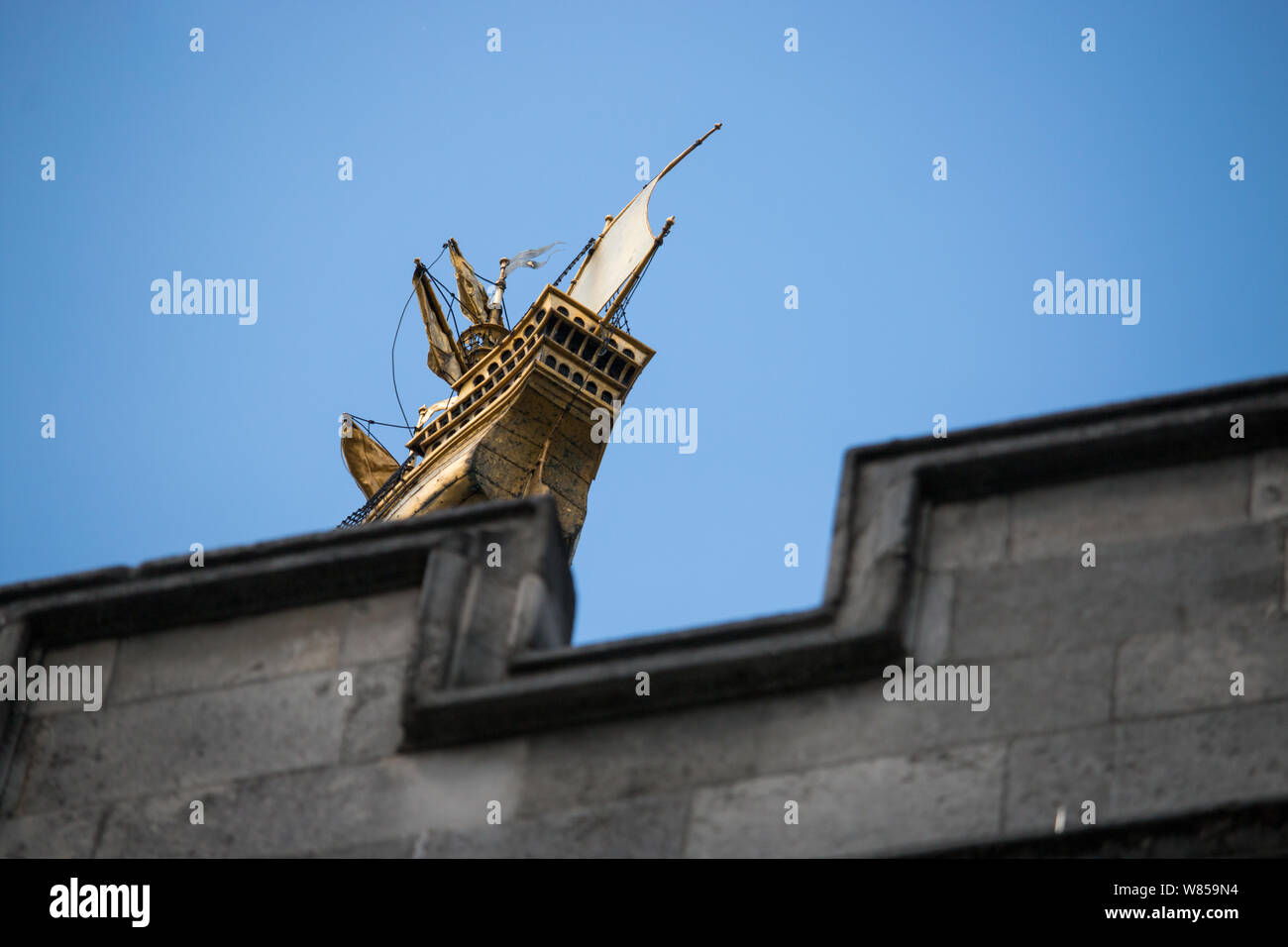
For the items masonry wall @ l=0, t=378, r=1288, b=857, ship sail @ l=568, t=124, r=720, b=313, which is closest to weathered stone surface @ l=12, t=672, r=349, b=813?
masonry wall @ l=0, t=378, r=1288, b=857

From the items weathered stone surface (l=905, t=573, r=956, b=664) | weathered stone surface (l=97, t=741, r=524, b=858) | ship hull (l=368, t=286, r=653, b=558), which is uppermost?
ship hull (l=368, t=286, r=653, b=558)

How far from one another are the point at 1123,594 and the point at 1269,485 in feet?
1.91

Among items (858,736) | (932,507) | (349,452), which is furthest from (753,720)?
(349,452)

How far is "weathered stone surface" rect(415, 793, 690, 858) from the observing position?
6.62 meters

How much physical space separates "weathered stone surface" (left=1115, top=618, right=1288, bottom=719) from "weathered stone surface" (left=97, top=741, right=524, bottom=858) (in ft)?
5.97

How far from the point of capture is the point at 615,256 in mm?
36750

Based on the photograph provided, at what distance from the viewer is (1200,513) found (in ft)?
22.7

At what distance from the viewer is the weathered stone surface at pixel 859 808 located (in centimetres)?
635

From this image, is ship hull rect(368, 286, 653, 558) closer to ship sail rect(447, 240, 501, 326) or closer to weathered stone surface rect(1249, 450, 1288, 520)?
ship sail rect(447, 240, 501, 326)

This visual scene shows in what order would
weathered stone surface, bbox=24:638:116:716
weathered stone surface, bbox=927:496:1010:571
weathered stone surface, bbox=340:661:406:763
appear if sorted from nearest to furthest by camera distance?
1. weathered stone surface, bbox=927:496:1010:571
2. weathered stone surface, bbox=340:661:406:763
3. weathered stone surface, bbox=24:638:116:716

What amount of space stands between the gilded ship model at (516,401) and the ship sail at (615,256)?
1.4 inches

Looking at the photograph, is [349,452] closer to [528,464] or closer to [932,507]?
[528,464]

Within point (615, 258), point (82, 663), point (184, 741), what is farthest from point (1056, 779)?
point (615, 258)
